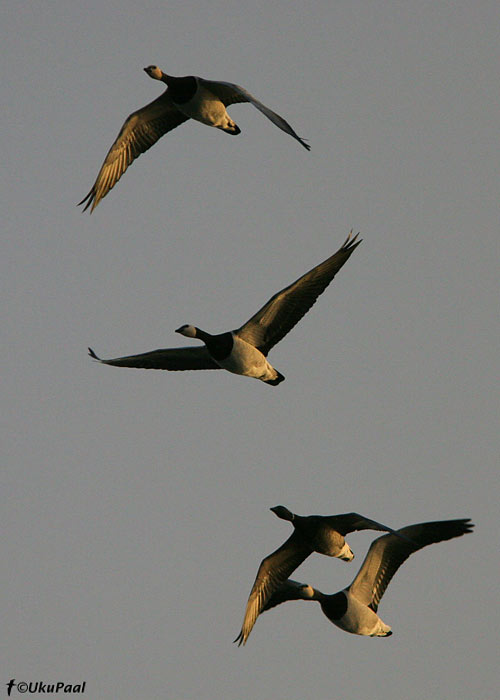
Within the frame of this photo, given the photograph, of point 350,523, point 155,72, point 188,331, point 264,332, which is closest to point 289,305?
point 264,332

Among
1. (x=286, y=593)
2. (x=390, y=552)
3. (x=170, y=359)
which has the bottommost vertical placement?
(x=286, y=593)

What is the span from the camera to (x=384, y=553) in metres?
19.4

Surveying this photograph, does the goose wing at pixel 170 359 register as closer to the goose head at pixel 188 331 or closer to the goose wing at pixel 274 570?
the goose head at pixel 188 331

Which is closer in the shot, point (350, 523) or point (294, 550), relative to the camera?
point (350, 523)

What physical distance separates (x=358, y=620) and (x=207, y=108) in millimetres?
8303

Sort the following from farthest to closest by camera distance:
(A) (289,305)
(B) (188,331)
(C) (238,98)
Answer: (C) (238,98)
(B) (188,331)
(A) (289,305)

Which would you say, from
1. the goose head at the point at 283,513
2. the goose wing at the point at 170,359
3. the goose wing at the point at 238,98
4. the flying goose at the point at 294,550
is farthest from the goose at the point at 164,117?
the flying goose at the point at 294,550

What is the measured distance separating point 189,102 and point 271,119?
9.55 feet

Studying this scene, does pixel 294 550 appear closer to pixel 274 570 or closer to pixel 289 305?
pixel 274 570

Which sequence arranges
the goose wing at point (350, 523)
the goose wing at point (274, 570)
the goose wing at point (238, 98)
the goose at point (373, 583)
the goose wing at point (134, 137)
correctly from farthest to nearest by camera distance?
the goose wing at point (134, 137)
the goose wing at point (274, 570)
the goose at point (373, 583)
the goose wing at point (350, 523)
the goose wing at point (238, 98)

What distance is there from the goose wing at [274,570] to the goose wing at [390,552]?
0.96 meters

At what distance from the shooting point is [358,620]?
759 inches

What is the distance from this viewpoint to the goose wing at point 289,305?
1744 centimetres

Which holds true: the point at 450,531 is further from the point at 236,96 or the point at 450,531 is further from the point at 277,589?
the point at 236,96
